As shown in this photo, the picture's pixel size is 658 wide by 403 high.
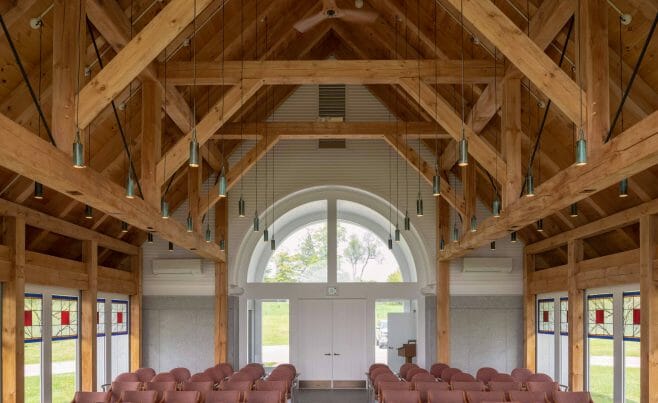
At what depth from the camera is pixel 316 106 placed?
18.7 meters

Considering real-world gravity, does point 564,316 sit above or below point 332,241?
below

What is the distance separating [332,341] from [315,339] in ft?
1.41

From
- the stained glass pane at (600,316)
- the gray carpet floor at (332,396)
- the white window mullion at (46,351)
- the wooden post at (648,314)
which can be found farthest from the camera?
the gray carpet floor at (332,396)

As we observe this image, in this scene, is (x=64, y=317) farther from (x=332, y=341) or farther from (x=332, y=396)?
(x=332, y=341)

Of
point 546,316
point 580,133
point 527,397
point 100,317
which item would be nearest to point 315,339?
point 100,317

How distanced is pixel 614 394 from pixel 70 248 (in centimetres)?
1058

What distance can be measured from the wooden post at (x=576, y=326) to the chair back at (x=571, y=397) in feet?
10.8

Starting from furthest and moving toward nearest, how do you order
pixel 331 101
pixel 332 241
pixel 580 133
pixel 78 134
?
pixel 332 241 < pixel 331 101 < pixel 78 134 < pixel 580 133

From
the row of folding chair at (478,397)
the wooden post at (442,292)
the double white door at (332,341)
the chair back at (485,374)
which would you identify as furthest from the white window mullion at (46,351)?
the wooden post at (442,292)

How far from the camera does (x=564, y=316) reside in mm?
16188

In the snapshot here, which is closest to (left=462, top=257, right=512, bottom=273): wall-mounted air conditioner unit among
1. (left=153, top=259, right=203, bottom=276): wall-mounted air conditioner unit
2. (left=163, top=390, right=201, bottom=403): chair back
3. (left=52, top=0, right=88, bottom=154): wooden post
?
(left=153, top=259, right=203, bottom=276): wall-mounted air conditioner unit

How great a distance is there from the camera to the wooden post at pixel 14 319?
11.4 meters

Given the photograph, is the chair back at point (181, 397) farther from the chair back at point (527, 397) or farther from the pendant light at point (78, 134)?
the pendant light at point (78, 134)

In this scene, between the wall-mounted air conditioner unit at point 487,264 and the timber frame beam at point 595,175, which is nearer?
the timber frame beam at point 595,175
